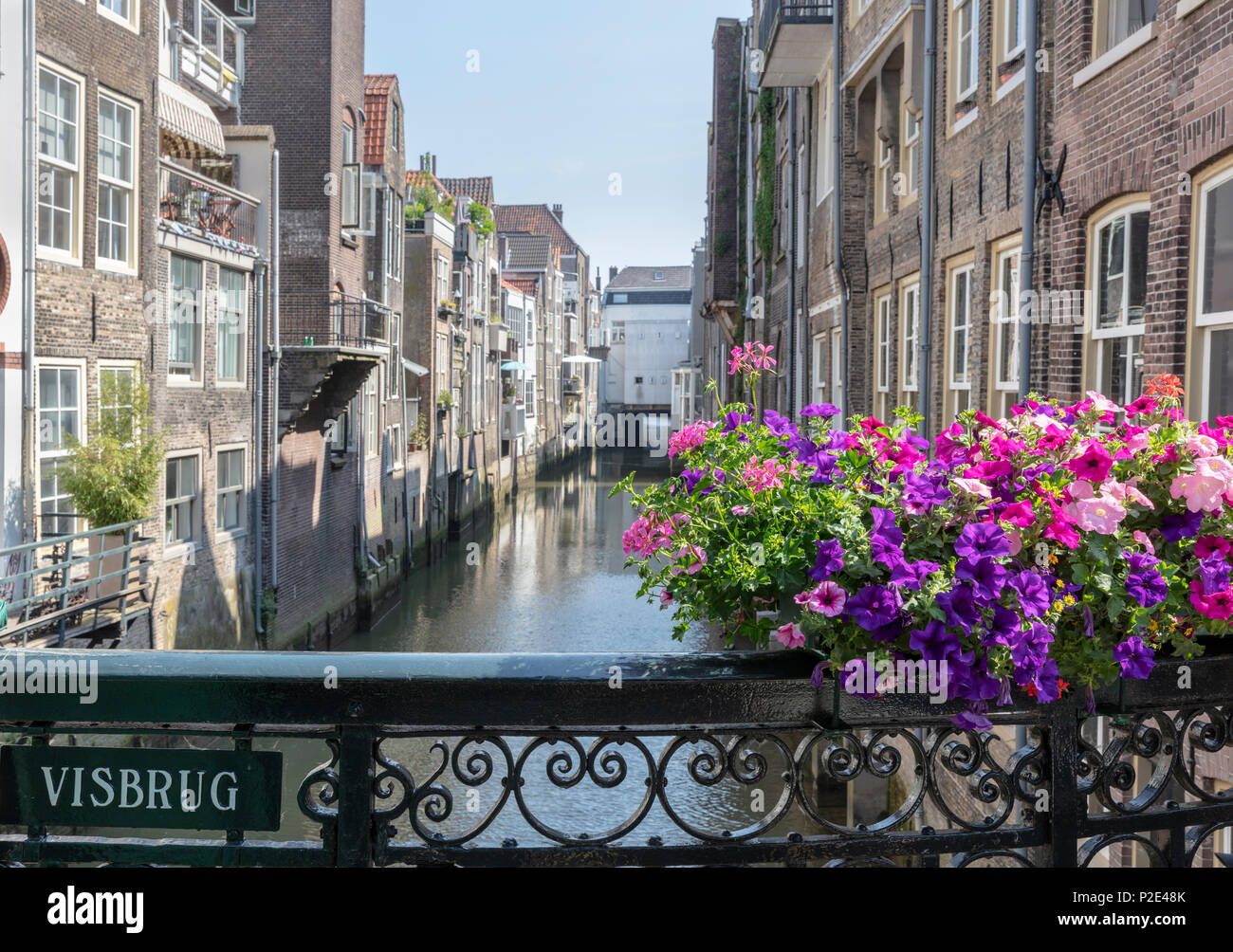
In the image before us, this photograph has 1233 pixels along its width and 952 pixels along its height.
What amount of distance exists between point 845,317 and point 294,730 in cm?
1390

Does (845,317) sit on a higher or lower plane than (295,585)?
higher

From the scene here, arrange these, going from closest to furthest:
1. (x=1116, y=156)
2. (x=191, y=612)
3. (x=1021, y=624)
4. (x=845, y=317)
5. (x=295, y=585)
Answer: (x=1021, y=624)
(x=1116, y=156)
(x=845, y=317)
(x=191, y=612)
(x=295, y=585)

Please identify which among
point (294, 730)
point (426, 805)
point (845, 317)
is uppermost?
point (845, 317)

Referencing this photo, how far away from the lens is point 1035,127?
28.8ft

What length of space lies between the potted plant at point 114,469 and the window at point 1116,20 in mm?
10717

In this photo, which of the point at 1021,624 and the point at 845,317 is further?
the point at 845,317

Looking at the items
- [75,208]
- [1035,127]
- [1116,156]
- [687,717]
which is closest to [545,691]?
[687,717]

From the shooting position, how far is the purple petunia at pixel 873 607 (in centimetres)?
229

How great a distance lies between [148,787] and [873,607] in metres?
1.49

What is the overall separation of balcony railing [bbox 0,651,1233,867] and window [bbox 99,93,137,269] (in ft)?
43.7

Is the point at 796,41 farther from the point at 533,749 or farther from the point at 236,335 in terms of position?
the point at 533,749

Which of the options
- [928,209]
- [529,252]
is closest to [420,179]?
[928,209]

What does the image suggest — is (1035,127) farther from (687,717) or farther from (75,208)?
(75,208)

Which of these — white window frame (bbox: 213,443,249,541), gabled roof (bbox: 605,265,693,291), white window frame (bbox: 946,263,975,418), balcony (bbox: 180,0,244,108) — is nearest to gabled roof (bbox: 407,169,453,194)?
balcony (bbox: 180,0,244,108)
